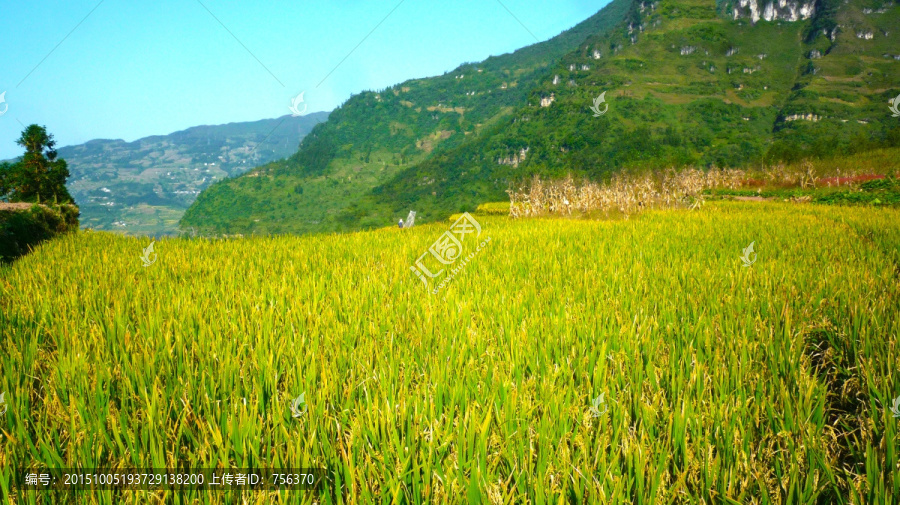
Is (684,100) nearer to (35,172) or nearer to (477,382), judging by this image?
(35,172)

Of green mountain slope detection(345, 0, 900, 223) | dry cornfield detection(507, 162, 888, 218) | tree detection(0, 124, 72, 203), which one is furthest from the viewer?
green mountain slope detection(345, 0, 900, 223)

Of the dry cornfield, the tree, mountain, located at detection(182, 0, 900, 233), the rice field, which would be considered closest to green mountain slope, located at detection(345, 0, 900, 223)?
mountain, located at detection(182, 0, 900, 233)

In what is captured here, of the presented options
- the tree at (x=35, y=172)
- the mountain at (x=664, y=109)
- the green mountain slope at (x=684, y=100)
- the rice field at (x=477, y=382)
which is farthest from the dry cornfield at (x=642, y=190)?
the green mountain slope at (x=684, y=100)

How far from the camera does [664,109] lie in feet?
368

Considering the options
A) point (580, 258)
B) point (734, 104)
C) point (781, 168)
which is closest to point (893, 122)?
point (734, 104)

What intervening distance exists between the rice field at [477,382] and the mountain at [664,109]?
6508cm

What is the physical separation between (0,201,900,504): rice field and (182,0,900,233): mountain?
214ft

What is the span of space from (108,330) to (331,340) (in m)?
1.45

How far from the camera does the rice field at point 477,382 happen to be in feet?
4.20

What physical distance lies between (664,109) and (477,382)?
130 metres

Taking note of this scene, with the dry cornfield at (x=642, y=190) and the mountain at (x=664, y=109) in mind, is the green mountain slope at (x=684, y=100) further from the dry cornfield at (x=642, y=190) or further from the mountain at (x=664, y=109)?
the dry cornfield at (x=642, y=190)

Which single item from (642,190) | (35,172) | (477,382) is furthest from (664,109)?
(477,382)

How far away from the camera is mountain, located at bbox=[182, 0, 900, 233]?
308ft

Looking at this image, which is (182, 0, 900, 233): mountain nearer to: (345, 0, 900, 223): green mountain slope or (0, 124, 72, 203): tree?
(345, 0, 900, 223): green mountain slope
